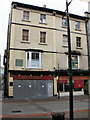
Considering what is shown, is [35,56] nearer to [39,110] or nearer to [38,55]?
[38,55]

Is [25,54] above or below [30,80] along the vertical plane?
above

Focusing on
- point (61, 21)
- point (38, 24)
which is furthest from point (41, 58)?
point (61, 21)

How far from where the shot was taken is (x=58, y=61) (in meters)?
24.0

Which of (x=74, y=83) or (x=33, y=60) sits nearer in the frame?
(x=33, y=60)

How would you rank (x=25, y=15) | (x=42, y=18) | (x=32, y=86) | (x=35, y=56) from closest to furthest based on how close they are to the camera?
(x=32, y=86)
(x=35, y=56)
(x=25, y=15)
(x=42, y=18)

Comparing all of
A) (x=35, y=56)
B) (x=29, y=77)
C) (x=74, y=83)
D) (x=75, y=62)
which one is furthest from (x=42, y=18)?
(x=74, y=83)

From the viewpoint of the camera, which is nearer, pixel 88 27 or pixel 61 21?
pixel 61 21

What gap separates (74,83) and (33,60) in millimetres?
7555

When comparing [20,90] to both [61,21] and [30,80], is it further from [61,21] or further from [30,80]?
[61,21]

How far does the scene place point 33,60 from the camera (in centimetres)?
2248

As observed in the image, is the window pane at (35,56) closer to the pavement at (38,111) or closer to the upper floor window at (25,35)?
the upper floor window at (25,35)

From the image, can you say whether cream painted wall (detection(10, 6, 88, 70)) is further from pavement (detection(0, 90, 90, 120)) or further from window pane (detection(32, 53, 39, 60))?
pavement (detection(0, 90, 90, 120))

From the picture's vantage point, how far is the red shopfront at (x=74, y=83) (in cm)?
2367

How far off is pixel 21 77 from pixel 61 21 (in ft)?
36.1
